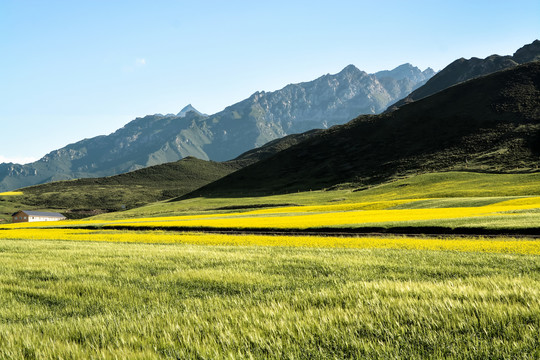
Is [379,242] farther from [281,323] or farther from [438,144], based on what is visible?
[438,144]

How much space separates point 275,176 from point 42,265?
172079 millimetres

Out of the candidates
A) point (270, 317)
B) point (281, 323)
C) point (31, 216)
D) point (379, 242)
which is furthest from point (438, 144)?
point (281, 323)

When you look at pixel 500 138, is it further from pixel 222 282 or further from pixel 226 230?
pixel 222 282

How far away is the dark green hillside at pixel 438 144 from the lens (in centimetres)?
13062

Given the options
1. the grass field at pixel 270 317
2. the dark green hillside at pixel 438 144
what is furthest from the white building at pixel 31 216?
the grass field at pixel 270 317

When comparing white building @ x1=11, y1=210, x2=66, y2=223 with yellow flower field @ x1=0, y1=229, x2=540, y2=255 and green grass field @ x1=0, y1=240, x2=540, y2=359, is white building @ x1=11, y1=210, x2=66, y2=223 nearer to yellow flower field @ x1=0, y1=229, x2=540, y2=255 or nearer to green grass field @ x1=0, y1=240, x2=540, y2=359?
yellow flower field @ x1=0, y1=229, x2=540, y2=255

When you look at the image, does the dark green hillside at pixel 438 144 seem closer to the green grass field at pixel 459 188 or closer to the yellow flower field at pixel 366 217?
the green grass field at pixel 459 188

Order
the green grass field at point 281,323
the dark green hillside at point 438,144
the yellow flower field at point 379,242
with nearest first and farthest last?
1. the green grass field at point 281,323
2. the yellow flower field at point 379,242
3. the dark green hillside at point 438,144

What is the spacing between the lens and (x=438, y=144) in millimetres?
156125

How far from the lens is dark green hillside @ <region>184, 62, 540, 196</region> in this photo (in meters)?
131

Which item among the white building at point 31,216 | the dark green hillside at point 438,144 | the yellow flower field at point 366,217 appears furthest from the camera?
the white building at point 31,216

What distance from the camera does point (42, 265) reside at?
42.9 feet

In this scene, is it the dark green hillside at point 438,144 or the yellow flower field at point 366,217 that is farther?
the dark green hillside at point 438,144

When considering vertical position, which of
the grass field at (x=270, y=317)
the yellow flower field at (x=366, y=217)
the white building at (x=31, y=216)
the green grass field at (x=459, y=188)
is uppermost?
the white building at (x=31, y=216)
